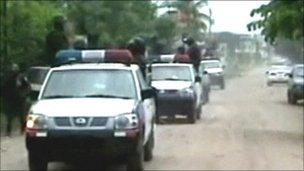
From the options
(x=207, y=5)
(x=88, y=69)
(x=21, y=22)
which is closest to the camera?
(x=88, y=69)

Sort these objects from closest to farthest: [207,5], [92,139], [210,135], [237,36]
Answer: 1. [92,139]
2. [210,135]
3. [207,5]
4. [237,36]

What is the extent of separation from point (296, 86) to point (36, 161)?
2792 centimetres

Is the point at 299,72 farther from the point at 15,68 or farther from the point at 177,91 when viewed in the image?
the point at 15,68

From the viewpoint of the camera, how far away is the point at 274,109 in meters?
36.8

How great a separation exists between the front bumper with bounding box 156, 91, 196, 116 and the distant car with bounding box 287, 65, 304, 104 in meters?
14.5

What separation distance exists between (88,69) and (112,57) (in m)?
1.70

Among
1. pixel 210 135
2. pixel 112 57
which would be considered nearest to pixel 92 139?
pixel 112 57

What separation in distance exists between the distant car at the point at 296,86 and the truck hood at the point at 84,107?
27017 millimetres

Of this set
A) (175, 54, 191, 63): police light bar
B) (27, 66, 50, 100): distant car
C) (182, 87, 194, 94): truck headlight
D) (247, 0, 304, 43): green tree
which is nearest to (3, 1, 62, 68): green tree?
(27, 66, 50, 100): distant car

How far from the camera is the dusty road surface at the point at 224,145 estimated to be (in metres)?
16.1

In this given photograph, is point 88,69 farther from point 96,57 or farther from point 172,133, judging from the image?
point 172,133

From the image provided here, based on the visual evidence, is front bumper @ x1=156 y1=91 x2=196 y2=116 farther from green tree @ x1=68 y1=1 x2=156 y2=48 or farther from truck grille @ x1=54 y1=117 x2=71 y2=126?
green tree @ x1=68 y1=1 x2=156 y2=48

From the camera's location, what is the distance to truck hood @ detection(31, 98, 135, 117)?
1347 cm

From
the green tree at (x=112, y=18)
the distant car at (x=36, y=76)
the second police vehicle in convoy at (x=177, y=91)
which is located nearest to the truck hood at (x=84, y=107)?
the distant car at (x=36, y=76)
